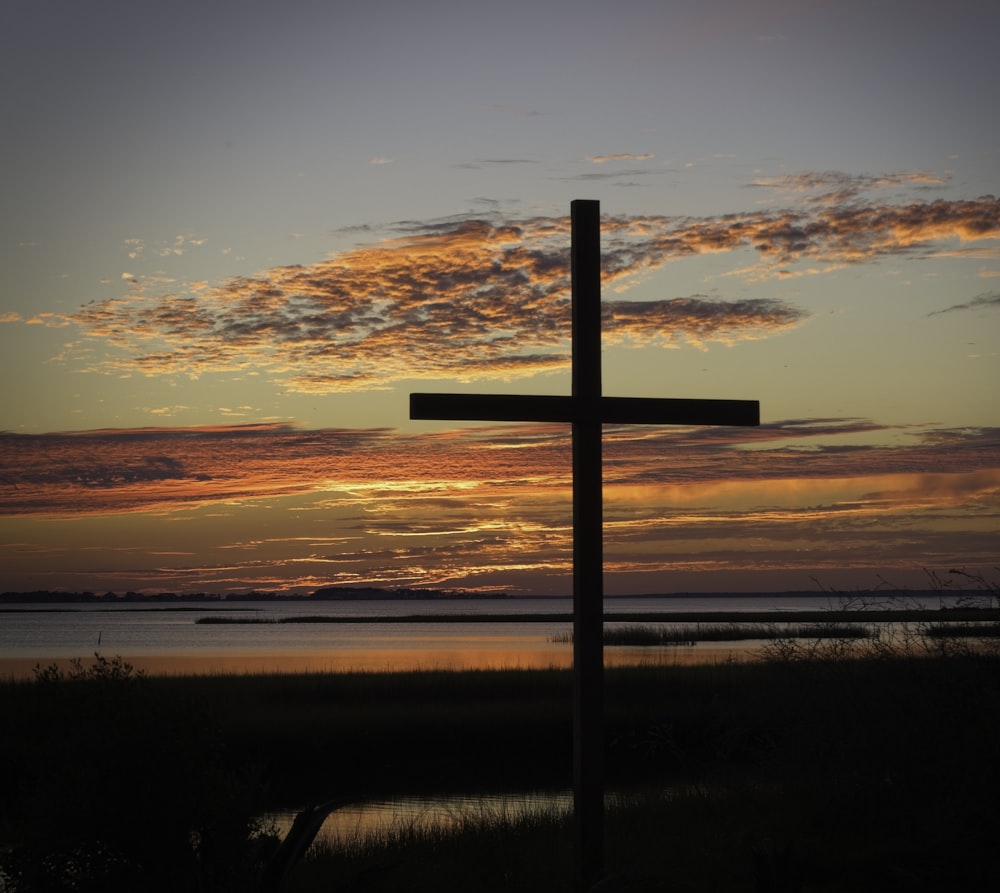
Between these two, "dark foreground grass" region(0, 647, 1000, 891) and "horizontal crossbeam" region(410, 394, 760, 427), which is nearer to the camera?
"dark foreground grass" region(0, 647, 1000, 891)

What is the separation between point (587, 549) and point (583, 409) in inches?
45.3

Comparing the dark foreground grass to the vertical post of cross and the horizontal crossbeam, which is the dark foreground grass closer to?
the vertical post of cross

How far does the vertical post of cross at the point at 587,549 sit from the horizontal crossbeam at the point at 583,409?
0.10 m

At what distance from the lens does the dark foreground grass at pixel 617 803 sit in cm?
762

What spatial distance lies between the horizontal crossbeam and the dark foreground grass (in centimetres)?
285

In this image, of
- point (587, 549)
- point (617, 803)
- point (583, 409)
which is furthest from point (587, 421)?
point (617, 803)

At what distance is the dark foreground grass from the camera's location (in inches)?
300

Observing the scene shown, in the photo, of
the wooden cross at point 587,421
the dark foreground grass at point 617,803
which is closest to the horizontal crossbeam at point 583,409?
the wooden cross at point 587,421

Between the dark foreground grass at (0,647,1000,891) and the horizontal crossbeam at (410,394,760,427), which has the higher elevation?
the horizontal crossbeam at (410,394,760,427)

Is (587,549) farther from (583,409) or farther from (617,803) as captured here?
(617,803)

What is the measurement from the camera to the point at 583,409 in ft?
32.8

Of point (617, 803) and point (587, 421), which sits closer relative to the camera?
point (587, 421)

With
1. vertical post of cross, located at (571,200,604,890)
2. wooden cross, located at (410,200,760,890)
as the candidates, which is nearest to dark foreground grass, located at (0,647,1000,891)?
vertical post of cross, located at (571,200,604,890)

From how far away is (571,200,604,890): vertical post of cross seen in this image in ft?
31.1
